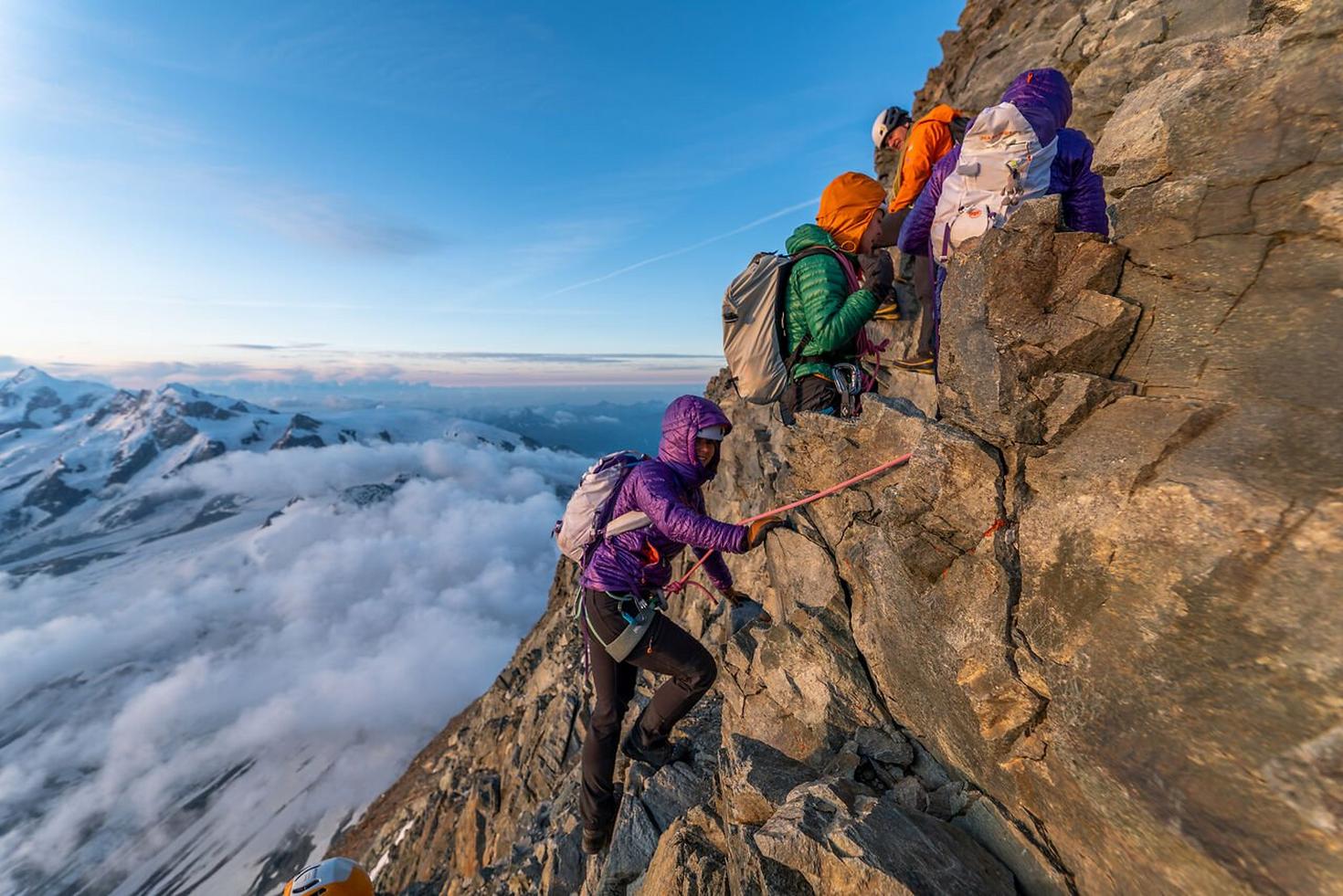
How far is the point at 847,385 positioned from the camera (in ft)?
29.2

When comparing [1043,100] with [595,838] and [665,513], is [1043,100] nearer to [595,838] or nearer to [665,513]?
[665,513]

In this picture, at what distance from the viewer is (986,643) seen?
4797 millimetres

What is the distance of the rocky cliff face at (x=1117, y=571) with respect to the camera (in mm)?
3215

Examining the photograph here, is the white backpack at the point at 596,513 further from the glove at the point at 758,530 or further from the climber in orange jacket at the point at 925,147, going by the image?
the climber in orange jacket at the point at 925,147

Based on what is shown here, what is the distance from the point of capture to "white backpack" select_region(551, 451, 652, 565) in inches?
303

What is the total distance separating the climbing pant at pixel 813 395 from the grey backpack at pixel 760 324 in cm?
23

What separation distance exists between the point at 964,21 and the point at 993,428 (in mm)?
29435

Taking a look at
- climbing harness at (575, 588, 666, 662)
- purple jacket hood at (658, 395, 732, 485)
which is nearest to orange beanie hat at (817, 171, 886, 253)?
purple jacket hood at (658, 395, 732, 485)

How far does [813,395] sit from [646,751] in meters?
6.68

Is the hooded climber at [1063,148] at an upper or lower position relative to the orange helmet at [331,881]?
upper

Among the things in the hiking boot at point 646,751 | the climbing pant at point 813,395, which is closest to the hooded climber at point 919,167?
the climbing pant at point 813,395

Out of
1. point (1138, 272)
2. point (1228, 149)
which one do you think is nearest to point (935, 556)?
point (1138, 272)

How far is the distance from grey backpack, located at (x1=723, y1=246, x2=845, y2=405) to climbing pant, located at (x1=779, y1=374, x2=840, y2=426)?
9.0 inches

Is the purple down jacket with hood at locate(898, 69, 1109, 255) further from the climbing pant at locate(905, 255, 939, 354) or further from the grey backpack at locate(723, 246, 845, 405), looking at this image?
the grey backpack at locate(723, 246, 845, 405)
